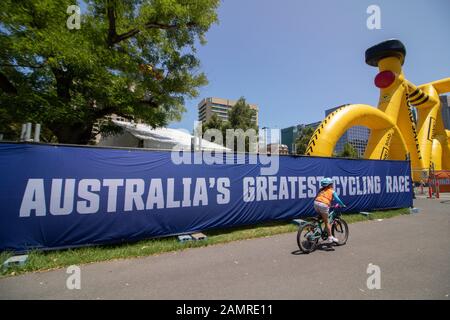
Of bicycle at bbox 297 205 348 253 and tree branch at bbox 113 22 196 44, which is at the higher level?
tree branch at bbox 113 22 196 44

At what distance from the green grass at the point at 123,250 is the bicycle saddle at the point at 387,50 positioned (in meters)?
16.8

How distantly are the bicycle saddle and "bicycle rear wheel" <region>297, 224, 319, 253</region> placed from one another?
58.7 ft

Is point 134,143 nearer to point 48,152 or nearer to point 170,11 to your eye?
point 170,11

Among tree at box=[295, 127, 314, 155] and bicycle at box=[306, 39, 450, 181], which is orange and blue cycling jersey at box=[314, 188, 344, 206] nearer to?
bicycle at box=[306, 39, 450, 181]

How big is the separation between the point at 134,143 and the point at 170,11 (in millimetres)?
6852

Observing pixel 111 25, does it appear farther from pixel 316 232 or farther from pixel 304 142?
pixel 304 142

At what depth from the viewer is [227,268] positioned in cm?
459

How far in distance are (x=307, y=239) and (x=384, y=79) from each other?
56.0 feet

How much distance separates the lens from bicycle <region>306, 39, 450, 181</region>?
12.3m

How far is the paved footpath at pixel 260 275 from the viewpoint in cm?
358

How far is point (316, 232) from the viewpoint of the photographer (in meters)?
5.75

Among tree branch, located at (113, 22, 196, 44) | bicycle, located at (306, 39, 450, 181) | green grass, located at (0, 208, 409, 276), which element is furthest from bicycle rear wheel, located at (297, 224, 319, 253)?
tree branch, located at (113, 22, 196, 44)

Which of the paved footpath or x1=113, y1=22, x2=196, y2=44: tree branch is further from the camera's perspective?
x1=113, y1=22, x2=196, y2=44: tree branch
